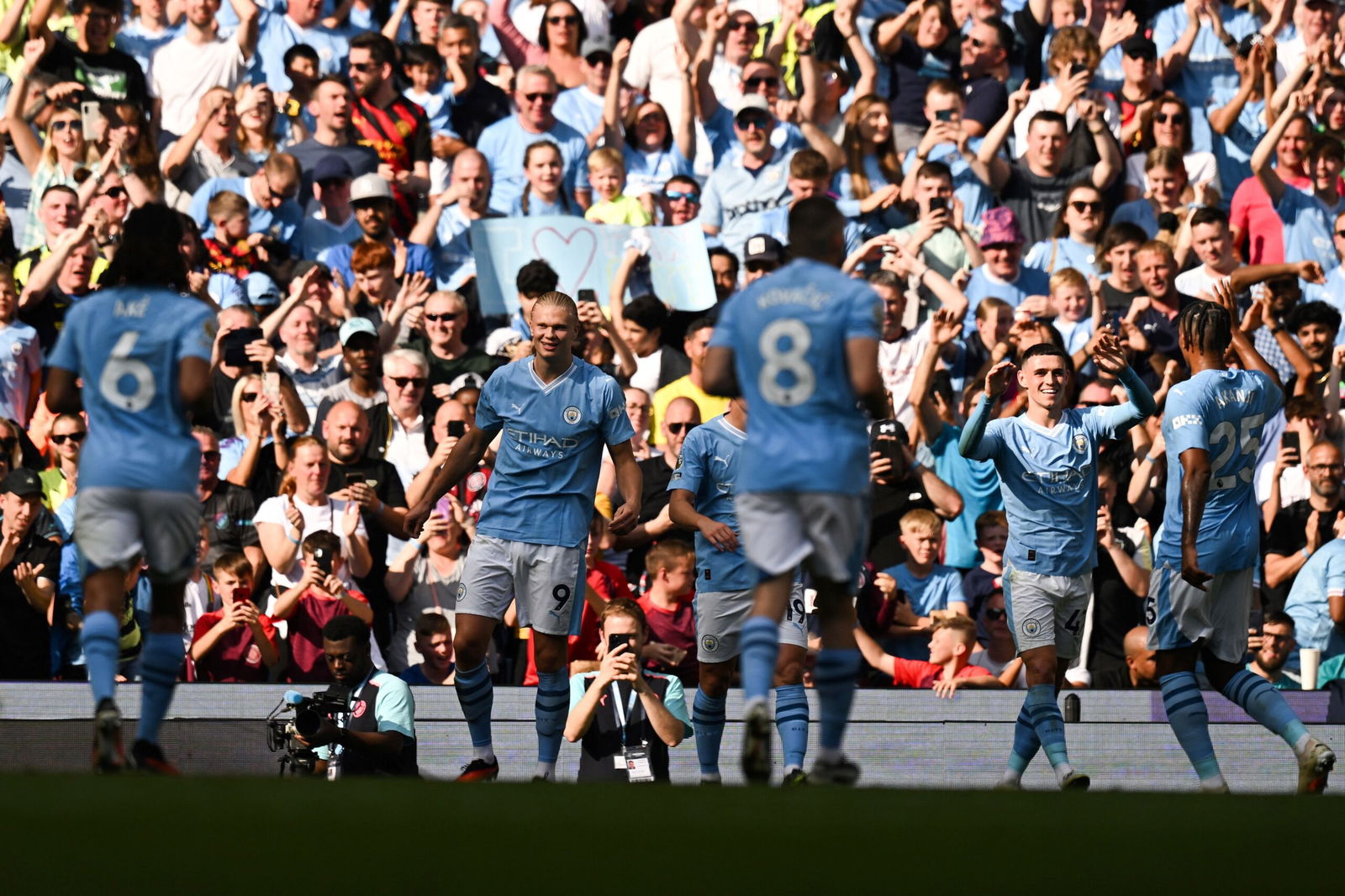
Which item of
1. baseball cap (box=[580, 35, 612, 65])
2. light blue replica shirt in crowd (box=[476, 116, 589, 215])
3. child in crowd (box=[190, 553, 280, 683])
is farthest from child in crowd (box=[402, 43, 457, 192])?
child in crowd (box=[190, 553, 280, 683])

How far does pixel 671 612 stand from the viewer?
37.2 feet

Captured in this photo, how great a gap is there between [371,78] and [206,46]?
1.47 metres

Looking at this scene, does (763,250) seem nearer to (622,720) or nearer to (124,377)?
(622,720)

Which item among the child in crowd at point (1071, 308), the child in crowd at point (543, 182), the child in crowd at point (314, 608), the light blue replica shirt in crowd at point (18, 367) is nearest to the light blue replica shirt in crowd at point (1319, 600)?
the child in crowd at point (1071, 308)

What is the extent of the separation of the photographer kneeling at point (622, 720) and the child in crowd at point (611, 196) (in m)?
5.53

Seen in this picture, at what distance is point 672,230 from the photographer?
14.5 m

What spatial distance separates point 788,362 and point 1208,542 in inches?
134

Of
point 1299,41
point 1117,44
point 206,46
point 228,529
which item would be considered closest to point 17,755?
point 228,529

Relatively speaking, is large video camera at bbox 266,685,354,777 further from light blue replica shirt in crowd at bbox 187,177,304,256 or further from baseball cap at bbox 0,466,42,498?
light blue replica shirt in crowd at bbox 187,177,304,256

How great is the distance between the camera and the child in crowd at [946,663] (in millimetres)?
11430

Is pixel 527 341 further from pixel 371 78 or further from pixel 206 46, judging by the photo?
pixel 206 46

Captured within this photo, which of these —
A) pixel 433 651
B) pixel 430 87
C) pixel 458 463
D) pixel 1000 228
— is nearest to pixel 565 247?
pixel 430 87

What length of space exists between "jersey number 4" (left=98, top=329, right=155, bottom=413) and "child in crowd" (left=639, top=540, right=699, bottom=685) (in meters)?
4.45

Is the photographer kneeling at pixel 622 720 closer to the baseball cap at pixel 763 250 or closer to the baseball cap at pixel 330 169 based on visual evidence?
the baseball cap at pixel 763 250
